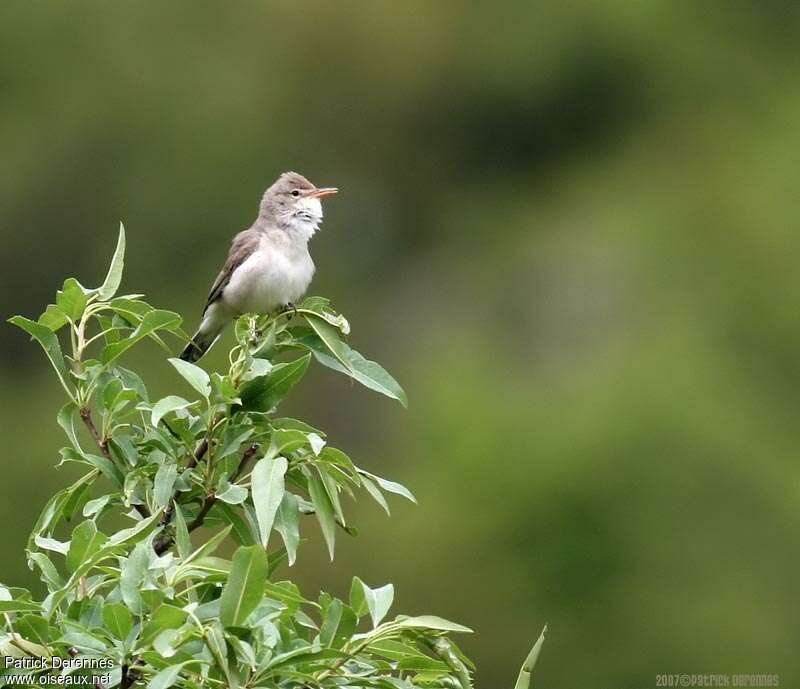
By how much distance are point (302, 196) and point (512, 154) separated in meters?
20.9

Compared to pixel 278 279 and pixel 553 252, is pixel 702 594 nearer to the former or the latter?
pixel 553 252

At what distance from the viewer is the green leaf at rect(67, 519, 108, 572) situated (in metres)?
2.92

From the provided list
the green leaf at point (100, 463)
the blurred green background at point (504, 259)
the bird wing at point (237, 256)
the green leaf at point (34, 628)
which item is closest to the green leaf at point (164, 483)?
the green leaf at point (100, 463)

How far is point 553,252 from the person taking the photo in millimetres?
22781

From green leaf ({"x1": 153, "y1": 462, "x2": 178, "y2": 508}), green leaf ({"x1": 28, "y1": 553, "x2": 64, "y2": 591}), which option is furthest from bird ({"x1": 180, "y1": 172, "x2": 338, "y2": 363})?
green leaf ({"x1": 28, "y1": 553, "x2": 64, "y2": 591})

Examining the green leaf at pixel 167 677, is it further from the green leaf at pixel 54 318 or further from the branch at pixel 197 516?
the green leaf at pixel 54 318

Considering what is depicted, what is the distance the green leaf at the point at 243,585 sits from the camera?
2.69 metres

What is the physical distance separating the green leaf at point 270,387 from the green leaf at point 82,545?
47 centimetres

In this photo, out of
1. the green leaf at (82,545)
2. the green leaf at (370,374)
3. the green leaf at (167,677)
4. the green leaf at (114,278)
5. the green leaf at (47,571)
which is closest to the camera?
the green leaf at (167,677)

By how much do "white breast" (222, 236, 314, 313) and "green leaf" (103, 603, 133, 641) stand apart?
3264 millimetres

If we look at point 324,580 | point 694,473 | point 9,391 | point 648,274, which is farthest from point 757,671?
point 9,391

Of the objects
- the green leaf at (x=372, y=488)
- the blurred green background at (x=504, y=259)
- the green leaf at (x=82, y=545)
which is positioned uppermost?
the green leaf at (x=372, y=488)

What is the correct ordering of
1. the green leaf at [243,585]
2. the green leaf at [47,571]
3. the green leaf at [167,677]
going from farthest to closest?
the green leaf at [47,571], the green leaf at [243,585], the green leaf at [167,677]

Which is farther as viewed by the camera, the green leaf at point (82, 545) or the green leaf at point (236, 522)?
the green leaf at point (236, 522)
